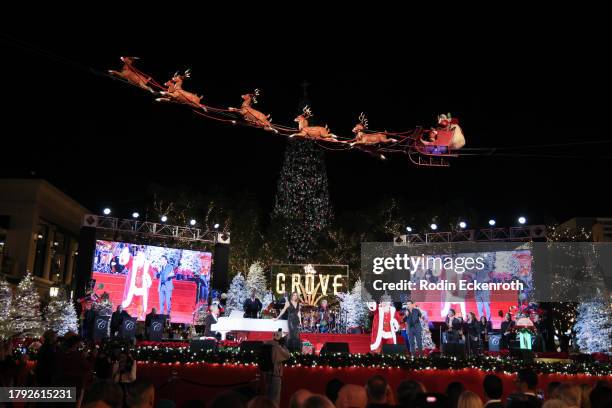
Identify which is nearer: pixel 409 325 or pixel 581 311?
pixel 409 325

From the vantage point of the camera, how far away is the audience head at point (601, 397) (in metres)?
4.35

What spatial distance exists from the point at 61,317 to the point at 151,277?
194 inches

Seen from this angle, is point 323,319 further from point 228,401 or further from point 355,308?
point 228,401

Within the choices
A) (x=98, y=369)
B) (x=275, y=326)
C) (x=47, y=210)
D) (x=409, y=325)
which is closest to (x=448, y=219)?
(x=409, y=325)

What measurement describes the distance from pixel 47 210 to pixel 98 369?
27.9 meters

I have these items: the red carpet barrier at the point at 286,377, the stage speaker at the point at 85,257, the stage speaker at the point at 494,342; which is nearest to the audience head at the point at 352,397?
the red carpet barrier at the point at 286,377

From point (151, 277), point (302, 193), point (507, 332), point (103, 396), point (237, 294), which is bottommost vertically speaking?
point (103, 396)

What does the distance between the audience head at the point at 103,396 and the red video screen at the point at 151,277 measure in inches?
893

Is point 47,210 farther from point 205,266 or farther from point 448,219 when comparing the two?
point 448,219

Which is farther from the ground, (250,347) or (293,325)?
(293,325)

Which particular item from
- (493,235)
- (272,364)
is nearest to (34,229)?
(493,235)

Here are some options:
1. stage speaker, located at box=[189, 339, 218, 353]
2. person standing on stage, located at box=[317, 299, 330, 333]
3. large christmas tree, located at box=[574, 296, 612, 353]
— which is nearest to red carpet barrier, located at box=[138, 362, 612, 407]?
stage speaker, located at box=[189, 339, 218, 353]

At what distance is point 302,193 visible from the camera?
98.5 ft

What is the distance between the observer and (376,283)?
28.2m
